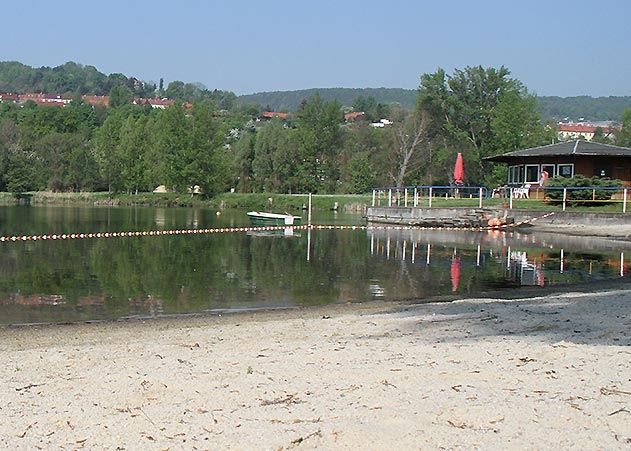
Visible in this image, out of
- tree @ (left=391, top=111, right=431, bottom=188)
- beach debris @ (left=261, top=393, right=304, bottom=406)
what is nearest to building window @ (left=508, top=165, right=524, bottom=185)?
tree @ (left=391, top=111, right=431, bottom=188)

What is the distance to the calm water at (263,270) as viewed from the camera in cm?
1848

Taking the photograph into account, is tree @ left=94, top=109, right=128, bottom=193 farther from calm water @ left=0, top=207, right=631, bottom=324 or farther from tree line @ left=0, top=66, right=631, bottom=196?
calm water @ left=0, top=207, right=631, bottom=324

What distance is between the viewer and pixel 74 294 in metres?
19.3

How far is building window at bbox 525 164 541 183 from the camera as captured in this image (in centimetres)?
5597

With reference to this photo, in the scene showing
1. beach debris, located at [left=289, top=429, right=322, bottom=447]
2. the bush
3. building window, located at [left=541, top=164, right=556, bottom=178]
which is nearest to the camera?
beach debris, located at [left=289, top=429, right=322, bottom=447]

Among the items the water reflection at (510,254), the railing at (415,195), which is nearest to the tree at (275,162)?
the railing at (415,195)

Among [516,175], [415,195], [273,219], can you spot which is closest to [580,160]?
[516,175]

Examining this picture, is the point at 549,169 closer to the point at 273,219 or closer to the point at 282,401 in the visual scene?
the point at 273,219

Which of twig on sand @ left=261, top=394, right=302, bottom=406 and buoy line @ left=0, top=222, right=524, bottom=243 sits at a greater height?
twig on sand @ left=261, top=394, right=302, bottom=406

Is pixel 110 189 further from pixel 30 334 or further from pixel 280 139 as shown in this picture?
pixel 30 334

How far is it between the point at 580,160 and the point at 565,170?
1195 mm

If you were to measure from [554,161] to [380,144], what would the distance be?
1802 inches

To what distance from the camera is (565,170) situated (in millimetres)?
54000

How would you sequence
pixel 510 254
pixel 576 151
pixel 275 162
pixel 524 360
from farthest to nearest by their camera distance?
pixel 275 162 → pixel 576 151 → pixel 510 254 → pixel 524 360
